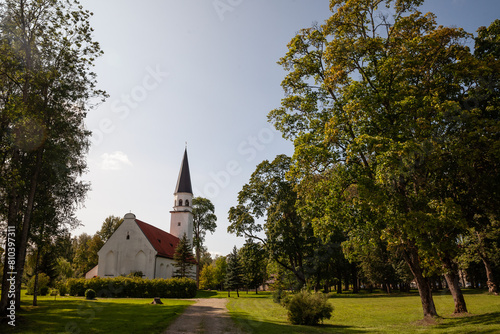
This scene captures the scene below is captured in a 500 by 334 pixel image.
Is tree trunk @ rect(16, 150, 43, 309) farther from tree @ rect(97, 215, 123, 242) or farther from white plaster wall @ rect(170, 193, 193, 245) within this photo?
tree @ rect(97, 215, 123, 242)

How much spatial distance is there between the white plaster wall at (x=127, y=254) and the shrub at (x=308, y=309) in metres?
34.1

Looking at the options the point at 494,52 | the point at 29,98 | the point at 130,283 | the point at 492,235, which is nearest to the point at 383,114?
the point at 494,52

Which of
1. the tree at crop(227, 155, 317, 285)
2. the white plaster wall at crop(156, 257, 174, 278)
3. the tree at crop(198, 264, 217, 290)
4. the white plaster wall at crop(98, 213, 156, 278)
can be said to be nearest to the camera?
the tree at crop(227, 155, 317, 285)

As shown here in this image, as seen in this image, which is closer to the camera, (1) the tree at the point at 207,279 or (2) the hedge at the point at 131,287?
(2) the hedge at the point at 131,287

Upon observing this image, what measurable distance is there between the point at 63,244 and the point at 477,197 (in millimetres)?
24737

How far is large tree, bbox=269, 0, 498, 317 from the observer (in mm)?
12625

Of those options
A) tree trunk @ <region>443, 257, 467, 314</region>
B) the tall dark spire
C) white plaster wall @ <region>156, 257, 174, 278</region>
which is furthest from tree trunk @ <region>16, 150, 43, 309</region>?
the tall dark spire

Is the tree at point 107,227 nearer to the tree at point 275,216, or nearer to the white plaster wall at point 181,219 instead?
the white plaster wall at point 181,219

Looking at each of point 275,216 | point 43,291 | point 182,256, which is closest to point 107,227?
point 182,256

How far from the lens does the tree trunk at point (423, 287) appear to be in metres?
14.1

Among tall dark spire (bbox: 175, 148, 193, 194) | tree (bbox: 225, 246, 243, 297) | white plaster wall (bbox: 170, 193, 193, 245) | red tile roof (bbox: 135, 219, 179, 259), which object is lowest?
tree (bbox: 225, 246, 243, 297)

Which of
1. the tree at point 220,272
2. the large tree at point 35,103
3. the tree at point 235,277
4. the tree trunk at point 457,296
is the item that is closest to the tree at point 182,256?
the tree at point 235,277

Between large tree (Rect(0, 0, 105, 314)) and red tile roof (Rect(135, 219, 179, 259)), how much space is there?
28.9 meters

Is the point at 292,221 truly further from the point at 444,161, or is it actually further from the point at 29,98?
the point at 29,98
